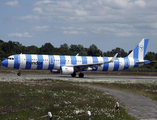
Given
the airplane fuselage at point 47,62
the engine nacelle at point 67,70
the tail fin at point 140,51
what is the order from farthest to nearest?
the tail fin at point 140,51 → the engine nacelle at point 67,70 → the airplane fuselage at point 47,62

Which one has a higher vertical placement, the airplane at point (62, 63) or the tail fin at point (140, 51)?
the tail fin at point (140, 51)

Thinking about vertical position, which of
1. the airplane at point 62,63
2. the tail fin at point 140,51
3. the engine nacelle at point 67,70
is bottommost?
the engine nacelle at point 67,70

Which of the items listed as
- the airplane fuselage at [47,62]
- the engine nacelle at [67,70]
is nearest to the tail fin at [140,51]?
the airplane fuselage at [47,62]

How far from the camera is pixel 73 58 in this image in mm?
50500

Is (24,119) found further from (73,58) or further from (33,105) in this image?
(73,58)

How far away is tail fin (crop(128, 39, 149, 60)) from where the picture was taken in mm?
58875

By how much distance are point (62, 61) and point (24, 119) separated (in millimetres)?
36888

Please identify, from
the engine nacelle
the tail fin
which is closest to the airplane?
the engine nacelle

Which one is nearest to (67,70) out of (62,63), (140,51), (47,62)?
(62,63)

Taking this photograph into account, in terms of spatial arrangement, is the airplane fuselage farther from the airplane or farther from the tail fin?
the tail fin

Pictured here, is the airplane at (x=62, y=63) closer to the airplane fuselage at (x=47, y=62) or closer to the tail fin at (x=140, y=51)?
the airplane fuselage at (x=47, y=62)

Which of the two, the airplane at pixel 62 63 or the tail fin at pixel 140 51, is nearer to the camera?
the airplane at pixel 62 63

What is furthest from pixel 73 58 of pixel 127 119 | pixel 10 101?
pixel 127 119

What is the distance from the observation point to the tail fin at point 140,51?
5888 cm
